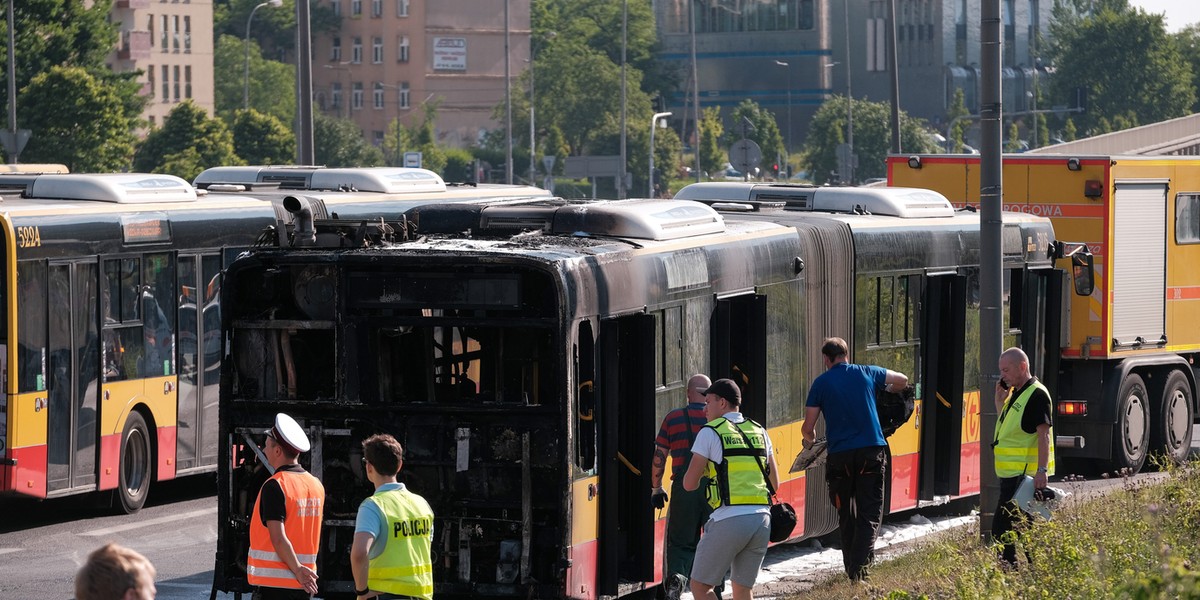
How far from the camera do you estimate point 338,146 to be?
319ft

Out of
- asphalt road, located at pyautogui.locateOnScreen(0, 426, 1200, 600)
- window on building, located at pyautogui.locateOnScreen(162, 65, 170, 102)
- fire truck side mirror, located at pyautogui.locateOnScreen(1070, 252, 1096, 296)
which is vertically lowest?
asphalt road, located at pyautogui.locateOnScreen(0, 426, 1200, 600)

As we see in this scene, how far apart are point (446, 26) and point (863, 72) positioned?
3189cm

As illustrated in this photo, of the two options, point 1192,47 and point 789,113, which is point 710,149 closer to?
point 789,113

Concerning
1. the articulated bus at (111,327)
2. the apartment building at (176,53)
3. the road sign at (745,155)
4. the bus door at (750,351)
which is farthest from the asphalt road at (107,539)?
the apartment building at (176,53)

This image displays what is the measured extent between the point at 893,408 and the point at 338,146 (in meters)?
85.7

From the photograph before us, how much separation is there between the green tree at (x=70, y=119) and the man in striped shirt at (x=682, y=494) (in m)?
43.2

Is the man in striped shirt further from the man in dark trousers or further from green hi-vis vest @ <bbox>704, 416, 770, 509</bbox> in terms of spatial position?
the man in dark trousers

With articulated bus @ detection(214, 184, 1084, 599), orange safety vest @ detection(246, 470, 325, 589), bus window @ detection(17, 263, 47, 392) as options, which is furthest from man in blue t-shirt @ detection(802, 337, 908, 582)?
bus window @ detection(17, 263, 47, 392)

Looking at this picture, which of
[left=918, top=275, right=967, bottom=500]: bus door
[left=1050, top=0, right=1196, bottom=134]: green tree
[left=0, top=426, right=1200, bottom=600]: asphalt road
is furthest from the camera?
[left=1050, top=0, right=1196, bottom=134]: green tree

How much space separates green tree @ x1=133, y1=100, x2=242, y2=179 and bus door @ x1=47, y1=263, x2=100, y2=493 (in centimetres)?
5029

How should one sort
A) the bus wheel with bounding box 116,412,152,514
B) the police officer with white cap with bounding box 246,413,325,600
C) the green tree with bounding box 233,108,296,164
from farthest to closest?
the green tree with bounding box 233,108,296,164, the bus wheel with bounding box 116,412,152,514, the police officer with white cap with bounding box 246,413,325,600

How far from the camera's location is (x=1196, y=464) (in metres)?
14.7

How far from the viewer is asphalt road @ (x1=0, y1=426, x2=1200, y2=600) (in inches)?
518

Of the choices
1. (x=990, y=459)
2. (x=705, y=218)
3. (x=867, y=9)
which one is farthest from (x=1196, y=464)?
(x=867, y=9)
